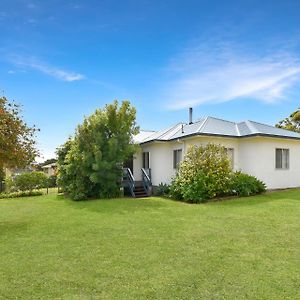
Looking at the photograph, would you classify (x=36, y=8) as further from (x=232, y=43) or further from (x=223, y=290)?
(x=223, y=290)

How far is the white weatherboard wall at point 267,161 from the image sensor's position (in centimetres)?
1784

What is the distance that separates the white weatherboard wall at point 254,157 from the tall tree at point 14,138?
9.38 meters

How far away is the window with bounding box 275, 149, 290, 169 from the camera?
61.2 ft

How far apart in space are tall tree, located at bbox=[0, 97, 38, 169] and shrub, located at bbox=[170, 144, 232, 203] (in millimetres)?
7502

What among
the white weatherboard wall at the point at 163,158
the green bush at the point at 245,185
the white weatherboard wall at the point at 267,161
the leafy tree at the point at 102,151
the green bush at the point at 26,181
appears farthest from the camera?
the green bush at the point at 26,181

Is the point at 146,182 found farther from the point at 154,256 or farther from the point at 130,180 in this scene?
the point at 154,256

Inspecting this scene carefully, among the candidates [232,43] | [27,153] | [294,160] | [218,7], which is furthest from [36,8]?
[294,160]

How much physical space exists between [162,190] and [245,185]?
202 inches

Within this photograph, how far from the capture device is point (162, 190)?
62.5ft

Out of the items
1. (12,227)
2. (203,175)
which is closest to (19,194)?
(12,227)

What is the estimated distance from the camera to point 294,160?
63.4 feet

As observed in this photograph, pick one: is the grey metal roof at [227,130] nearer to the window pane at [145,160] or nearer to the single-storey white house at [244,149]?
the single-storey white house at [244,149]

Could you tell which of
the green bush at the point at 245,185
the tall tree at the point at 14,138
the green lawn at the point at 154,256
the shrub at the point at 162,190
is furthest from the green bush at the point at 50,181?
the green bush at the point at 245,185

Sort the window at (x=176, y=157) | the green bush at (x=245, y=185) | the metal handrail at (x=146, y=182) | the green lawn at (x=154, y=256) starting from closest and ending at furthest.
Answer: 1. the green lawn at (x=154, y=256)
2. the green bush at (x=245, y=185)
3. the window at (x=176, y=157)
4. the metal handrail at (x=146, y=182)
